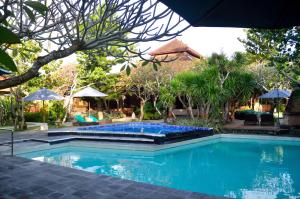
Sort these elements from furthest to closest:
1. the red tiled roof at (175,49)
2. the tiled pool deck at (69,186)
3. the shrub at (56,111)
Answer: the red tiled roof at (175,49) → the shrub at (56,111) → the tiled pool deck at (69,186)

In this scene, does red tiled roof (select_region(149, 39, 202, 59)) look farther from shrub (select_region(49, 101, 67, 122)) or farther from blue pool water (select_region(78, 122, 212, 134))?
blue pool water (select_region(78, 122, 212, 134))

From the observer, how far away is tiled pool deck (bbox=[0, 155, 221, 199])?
5500 millimetres

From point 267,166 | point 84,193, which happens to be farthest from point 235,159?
point 84,193

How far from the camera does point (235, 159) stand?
11.7 meters

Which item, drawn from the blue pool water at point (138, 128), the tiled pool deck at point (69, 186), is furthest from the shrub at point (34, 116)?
the tiled pool deck at point (69, 186)

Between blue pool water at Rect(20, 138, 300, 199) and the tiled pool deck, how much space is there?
2326 mm

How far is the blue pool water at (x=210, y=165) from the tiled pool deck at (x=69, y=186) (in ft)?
7.63

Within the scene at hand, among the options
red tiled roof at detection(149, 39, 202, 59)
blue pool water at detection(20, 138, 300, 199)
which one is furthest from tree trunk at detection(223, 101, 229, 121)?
red tiled roof at detection(149, 39, 202, 59)

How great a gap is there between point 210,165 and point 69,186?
6.32 m

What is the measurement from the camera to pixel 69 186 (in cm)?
609

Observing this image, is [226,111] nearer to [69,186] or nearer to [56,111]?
[56,111]

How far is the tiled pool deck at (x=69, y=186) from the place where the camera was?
18.0 ft

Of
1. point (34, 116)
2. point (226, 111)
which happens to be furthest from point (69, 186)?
point (34, 116)

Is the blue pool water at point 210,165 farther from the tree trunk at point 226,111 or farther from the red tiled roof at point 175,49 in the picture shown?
the red tiled roof at point 175,49
